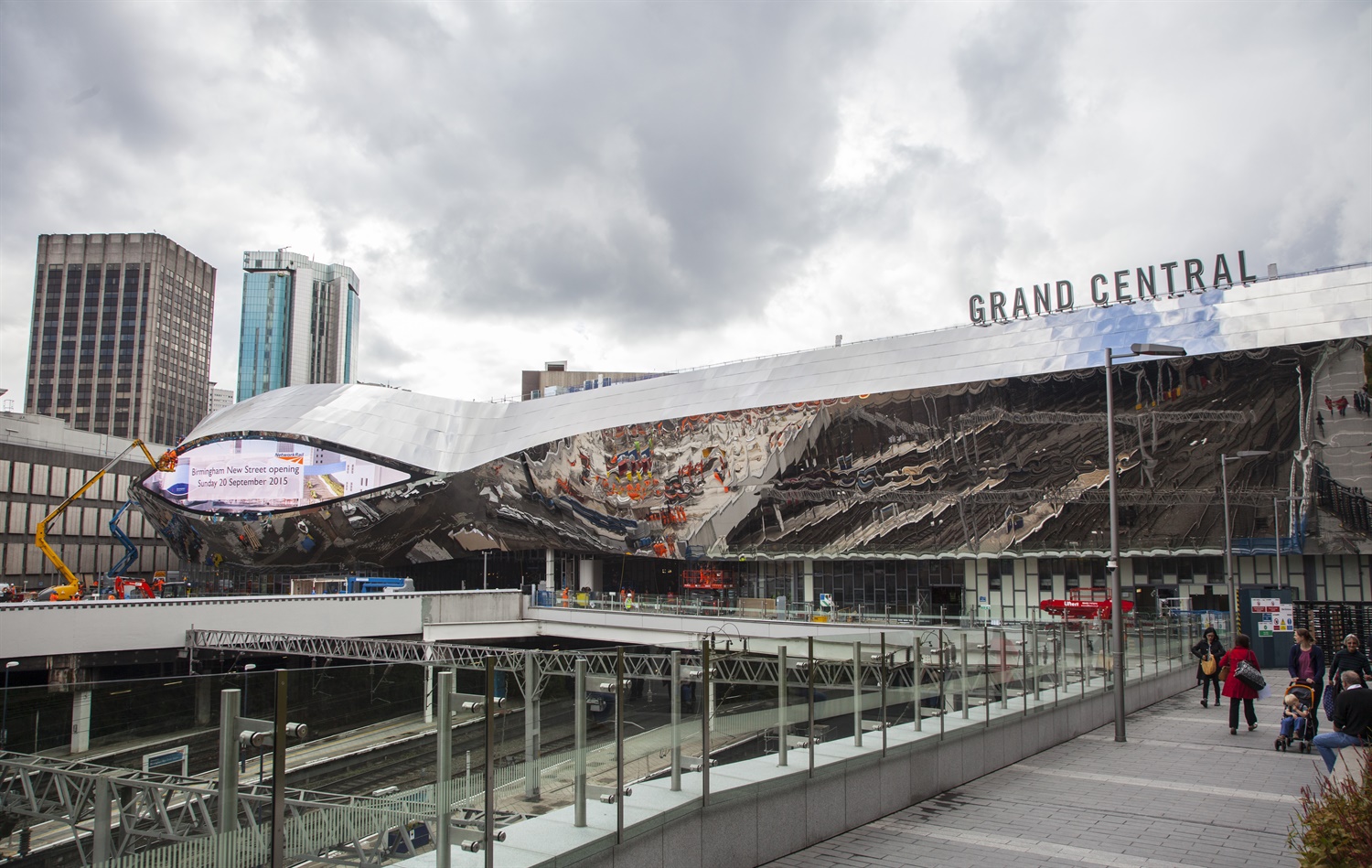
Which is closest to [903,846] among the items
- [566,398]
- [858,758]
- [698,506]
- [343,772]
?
[858,758]

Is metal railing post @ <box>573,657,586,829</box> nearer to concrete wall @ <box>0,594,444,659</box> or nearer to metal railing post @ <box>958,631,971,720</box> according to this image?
metal railing post @ <box>958,631,971,720</box>

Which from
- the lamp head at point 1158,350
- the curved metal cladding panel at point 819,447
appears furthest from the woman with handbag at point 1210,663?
the curved metal cladding panel at point 819,447

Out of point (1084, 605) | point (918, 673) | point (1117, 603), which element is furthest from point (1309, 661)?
point (1084, 605)

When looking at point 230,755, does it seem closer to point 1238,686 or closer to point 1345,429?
point 1238,686

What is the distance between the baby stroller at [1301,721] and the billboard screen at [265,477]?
2340 inches

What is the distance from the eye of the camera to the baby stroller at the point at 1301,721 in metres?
15.0

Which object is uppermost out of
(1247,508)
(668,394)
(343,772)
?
(668,394)

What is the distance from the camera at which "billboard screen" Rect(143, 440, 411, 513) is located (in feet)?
221

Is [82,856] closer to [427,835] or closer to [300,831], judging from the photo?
[300,831]

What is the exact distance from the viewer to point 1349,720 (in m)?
11.2

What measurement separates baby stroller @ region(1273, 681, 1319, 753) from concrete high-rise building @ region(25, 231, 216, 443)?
166 m

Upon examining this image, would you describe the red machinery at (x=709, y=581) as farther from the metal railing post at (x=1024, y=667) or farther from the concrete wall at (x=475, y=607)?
the metal railing post at (x=1024, y=667)

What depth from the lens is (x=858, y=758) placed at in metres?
10.7

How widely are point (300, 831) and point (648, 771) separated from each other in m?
3.63
